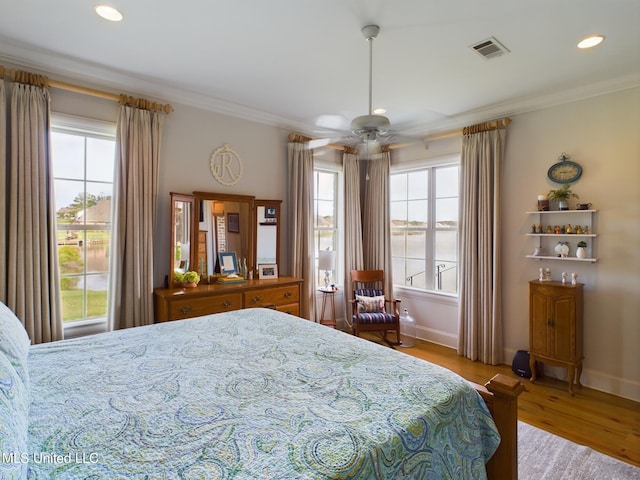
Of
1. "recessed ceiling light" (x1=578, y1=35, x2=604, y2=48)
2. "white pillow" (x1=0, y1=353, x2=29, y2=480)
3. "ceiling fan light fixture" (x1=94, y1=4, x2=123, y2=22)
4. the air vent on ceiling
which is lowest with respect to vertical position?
"white pillow" (x1=0, y1=353, x2=29, y2=480)

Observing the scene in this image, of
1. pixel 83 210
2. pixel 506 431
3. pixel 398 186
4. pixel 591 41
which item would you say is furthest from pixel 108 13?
pixel 398 186

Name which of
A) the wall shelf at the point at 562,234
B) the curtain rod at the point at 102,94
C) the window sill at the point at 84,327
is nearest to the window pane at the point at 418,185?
the wall shelf at the point at 562,234

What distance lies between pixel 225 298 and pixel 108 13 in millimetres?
2343

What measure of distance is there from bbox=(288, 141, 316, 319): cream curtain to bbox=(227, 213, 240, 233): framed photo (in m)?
0.72

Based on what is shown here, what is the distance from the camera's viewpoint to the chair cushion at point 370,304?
423cm

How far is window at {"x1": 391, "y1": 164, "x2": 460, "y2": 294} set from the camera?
14.2ft

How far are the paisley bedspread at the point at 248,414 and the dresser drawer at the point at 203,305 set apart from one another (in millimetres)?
1171

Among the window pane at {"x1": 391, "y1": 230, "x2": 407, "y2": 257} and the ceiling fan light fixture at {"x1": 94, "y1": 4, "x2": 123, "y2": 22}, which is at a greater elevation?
the ceiling fan light fixture at {"x1": 94, "y1": 4, "x2": 123, "y2": 22}

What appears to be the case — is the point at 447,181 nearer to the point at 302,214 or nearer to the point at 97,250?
the point at 302,214

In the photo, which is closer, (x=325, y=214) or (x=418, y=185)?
(x=418, y=185)

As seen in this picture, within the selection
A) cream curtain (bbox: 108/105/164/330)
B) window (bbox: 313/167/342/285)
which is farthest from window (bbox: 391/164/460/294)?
cream curtain (bbox: 108/105/164/330)

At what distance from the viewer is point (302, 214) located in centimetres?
426

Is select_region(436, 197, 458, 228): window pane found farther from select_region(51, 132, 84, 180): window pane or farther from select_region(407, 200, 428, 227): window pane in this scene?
select_region(51, 132, 84, 180): window pane

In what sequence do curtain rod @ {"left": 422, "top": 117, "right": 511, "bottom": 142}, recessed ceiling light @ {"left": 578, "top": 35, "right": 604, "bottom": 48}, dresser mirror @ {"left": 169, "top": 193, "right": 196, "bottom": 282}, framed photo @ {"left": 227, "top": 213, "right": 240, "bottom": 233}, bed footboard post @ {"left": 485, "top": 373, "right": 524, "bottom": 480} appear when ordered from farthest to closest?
framed photo @ {"left": 227, "top": 213, "right": 240, "bottom": 233}
curtain rod @ {"left": 422, "top": 117, "right": 511, "bottom": 142}
dresser mirror @ {"left": 169, "top": 193, "right": 196, "bottom": 282}
recessed ceiling light @ {"left": 578, "top": 35, "right": 604, "bottom": 48}
bed footboard post @ {"left": 485, "top": 373, "right": 524, "bottom": 480}
